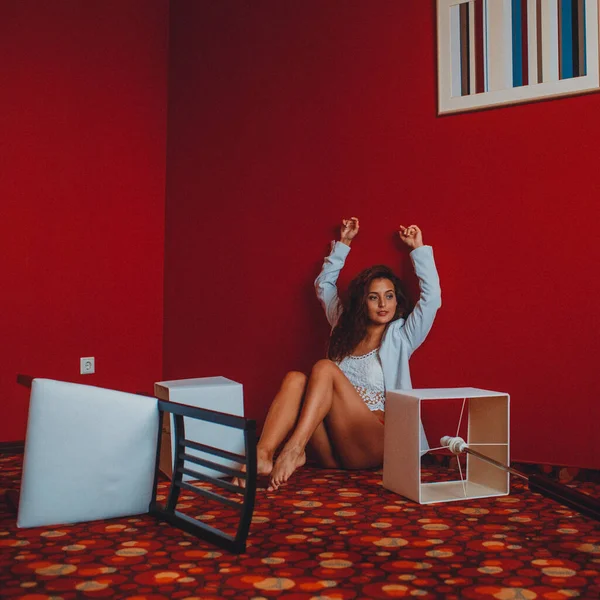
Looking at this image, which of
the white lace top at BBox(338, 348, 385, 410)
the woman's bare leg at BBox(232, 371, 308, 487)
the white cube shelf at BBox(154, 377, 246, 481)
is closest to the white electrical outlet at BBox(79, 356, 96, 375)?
the white cube shelf at BBox(154, 377, 246, 481)

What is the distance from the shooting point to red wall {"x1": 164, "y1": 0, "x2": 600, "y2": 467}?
2.77m

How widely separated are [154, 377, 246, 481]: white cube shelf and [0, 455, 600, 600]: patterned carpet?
13.4 inches

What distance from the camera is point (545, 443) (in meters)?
2.79

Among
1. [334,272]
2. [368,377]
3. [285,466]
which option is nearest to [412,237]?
[334,272]

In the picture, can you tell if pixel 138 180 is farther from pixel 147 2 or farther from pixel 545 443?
pixel 545 443

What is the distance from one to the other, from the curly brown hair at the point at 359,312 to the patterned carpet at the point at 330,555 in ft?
2.66

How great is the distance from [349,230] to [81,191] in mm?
1359

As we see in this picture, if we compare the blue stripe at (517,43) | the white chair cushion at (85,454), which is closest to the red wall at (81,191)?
the white chair cushion at (85,454)

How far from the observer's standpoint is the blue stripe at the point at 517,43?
2.84 metres

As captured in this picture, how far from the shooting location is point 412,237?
10.00 feet

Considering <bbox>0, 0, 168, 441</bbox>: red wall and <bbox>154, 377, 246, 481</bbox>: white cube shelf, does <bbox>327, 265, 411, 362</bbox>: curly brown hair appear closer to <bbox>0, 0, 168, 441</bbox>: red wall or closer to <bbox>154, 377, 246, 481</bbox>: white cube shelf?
<bbox>154, 377, 246, 481</bbox>: white cube shelf

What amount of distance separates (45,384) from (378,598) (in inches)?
42.5

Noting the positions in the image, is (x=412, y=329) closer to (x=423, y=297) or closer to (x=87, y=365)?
(x=423, y=297)

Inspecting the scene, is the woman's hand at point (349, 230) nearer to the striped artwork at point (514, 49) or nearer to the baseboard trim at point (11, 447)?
the striped artwork at point (514, 49)
